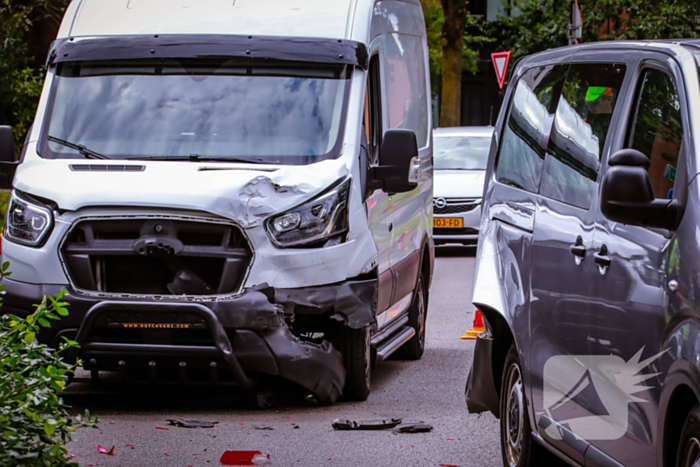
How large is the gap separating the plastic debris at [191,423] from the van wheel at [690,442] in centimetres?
354

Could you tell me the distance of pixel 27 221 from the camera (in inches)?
261

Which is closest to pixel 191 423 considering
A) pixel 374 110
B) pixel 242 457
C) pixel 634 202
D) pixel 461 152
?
pixel 242 457

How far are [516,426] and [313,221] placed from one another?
1.93m

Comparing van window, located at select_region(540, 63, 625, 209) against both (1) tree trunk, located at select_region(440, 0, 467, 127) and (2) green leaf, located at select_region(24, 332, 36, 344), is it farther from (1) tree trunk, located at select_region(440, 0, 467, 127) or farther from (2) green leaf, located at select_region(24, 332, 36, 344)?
(1) tree trunk, located at select_region(440, 0, 467, 127)

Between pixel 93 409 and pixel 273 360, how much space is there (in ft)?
4.13

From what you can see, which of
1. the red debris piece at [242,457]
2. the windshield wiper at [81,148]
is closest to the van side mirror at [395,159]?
the windshield wiper at [81,148]

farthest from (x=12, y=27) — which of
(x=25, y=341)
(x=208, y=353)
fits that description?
(x=25, y=341)

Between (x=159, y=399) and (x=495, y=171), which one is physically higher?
(x=495, y=171)

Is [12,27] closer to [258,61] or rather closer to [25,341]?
[258,61]

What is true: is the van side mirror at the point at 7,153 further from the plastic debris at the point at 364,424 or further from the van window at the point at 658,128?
the van window at the point at 658,128

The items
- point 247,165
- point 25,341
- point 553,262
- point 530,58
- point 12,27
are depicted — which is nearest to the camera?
point 25,341

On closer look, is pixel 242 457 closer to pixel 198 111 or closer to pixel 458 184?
pixel 198 111

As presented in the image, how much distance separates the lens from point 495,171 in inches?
234

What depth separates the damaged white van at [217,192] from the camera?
20.9 ft
